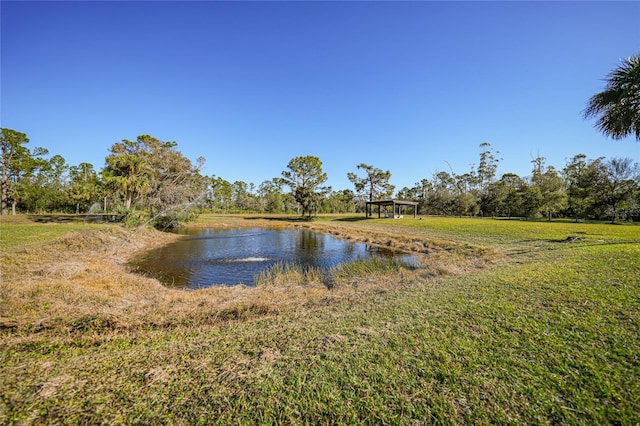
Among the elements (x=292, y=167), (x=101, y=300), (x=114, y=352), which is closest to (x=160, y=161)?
(x=292, y=167)

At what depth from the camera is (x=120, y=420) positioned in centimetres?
221

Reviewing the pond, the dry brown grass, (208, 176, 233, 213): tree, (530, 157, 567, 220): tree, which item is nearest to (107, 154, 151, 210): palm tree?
the pond

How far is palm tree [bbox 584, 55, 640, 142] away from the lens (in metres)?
8.59

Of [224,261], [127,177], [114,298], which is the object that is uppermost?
[127,177]

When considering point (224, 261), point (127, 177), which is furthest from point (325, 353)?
point (127, 177)

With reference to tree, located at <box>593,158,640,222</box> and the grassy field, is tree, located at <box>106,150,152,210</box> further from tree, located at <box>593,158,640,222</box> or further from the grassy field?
tree, located at <box>593,158,640,222</box>

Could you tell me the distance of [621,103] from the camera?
9.20 meters

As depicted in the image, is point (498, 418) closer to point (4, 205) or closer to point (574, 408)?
point (574, 408)

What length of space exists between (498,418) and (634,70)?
13089mm

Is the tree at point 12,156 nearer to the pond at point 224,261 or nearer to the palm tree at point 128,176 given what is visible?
the palm tree at point 128,176

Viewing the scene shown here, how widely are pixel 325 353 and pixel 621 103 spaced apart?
1419 cm

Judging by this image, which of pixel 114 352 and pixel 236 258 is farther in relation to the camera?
pixel 236 258

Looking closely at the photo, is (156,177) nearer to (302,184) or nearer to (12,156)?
(12,156)

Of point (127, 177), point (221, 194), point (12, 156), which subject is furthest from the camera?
point (221, 194)
